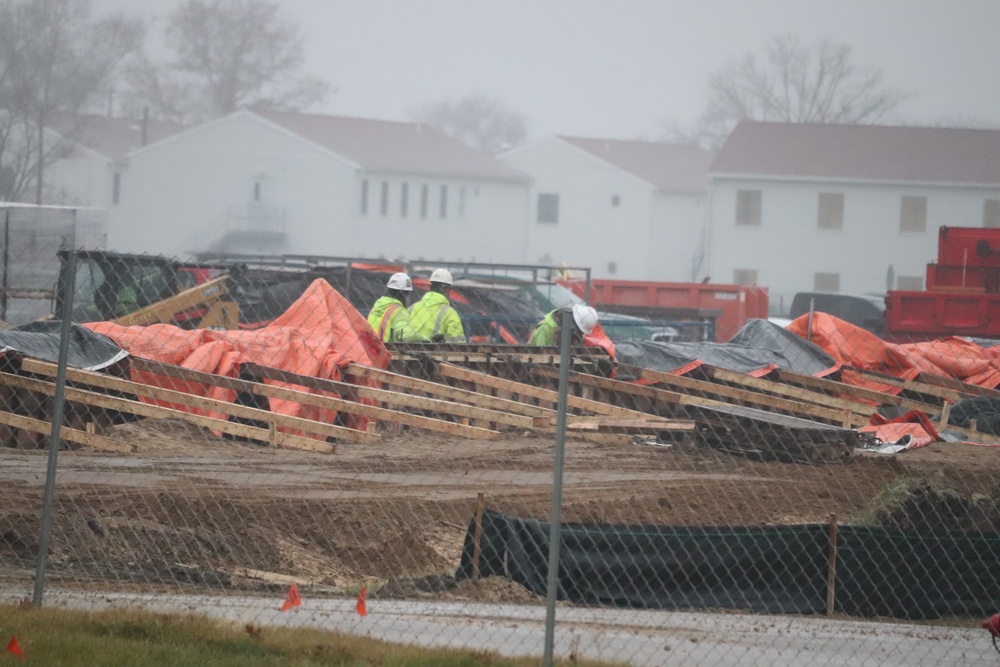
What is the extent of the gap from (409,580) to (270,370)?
17.7 ft

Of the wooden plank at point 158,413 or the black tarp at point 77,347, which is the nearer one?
the wooden plank at point 158,413

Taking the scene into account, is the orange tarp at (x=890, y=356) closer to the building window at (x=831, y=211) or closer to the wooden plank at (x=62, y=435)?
the wooden plank at (x=62, y=435)

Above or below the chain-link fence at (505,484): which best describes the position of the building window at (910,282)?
above

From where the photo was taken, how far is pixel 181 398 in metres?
11.3

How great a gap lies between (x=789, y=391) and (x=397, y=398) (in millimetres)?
4924

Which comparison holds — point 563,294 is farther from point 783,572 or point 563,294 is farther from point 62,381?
point 62,381

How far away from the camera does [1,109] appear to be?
190 feet

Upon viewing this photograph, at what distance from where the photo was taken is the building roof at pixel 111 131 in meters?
62.9

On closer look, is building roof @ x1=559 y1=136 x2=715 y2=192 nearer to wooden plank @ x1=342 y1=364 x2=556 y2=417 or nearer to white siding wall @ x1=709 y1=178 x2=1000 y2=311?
white siding wall @ x1=709 y1=178 x2=1000 y2=311

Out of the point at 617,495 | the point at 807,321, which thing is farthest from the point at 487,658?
the point at 807,321

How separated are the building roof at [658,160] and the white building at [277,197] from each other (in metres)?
13.5

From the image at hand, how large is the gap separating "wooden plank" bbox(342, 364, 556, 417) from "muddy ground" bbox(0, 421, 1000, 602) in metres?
0.51

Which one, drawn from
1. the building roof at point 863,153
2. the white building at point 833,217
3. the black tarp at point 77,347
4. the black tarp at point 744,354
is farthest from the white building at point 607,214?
the black tarp at point 77,347

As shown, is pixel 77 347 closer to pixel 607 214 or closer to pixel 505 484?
pixel 505 484
